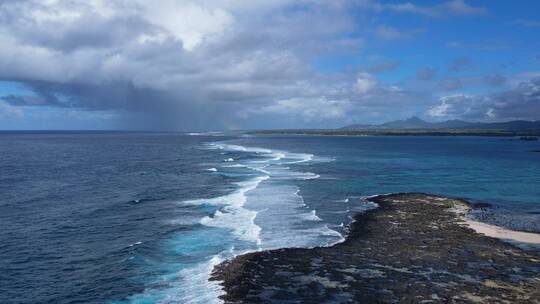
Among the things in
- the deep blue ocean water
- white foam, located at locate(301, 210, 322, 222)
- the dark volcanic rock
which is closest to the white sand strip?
the dark volcanic rock

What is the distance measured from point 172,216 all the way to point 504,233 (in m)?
32.3

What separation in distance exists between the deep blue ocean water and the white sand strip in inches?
113

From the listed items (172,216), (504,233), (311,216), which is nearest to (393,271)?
(504,233)

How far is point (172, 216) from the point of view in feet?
162

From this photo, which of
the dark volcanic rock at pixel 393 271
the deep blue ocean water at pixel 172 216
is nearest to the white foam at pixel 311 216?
the deep blue ocean water at pixel 172 216

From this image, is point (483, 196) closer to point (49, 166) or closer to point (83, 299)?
point (83, 299)

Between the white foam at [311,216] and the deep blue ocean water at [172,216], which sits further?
the white foam at [311,216]

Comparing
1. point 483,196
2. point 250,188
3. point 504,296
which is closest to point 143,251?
point 504,296

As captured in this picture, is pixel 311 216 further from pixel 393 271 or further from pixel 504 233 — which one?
pixel 504 233

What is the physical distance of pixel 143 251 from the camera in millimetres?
37312

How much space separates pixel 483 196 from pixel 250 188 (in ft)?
105

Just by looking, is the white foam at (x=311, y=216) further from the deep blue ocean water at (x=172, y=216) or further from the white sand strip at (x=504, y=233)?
the white sand strip at (x=504, y=233)

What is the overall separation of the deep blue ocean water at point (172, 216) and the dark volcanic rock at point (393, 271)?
7.85 feet

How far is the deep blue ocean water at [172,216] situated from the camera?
102 feet
